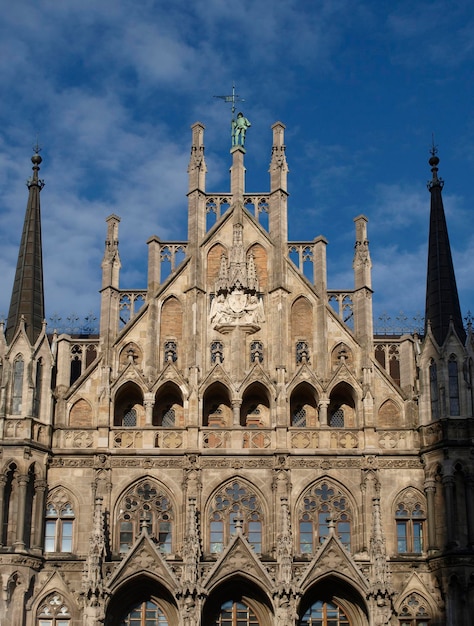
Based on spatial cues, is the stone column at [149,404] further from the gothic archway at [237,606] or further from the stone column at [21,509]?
the gothic archway at [237,606]

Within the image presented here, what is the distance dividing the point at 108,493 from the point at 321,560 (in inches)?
235

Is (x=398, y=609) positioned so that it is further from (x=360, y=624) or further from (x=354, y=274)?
(x=354, y=274)

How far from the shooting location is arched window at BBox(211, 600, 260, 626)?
31.7 meters

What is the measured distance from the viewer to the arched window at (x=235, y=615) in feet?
104

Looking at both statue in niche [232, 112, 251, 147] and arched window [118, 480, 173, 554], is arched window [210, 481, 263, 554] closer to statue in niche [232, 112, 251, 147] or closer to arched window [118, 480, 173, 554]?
arched window [118, 480, 173, 554]

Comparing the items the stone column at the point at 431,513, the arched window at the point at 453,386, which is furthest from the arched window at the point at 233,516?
the arched window at the point at 453,386

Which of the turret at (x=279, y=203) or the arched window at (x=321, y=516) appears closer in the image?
the arched window at (x=321, y=516)

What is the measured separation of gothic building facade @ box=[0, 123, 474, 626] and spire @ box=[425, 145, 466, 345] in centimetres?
6

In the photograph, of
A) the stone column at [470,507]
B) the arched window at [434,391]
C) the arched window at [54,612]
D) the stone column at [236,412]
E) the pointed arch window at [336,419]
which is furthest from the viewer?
the pointed arch window at [336,419]

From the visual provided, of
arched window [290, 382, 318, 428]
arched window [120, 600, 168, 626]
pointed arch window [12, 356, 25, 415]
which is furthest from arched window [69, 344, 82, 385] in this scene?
arched window [120, 600, 168, 626]

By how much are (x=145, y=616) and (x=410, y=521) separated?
24.5ft

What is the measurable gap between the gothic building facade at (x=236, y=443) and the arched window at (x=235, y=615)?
5 cm

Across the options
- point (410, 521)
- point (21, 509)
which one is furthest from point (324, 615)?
point (21, 509)

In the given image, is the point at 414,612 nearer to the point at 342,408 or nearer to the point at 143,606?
the point at 342,408
